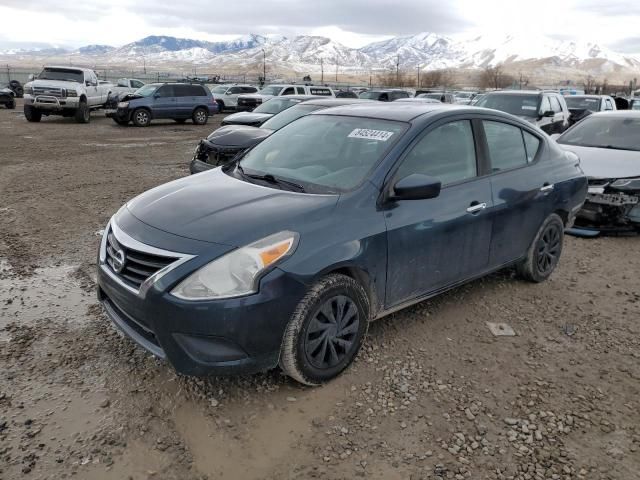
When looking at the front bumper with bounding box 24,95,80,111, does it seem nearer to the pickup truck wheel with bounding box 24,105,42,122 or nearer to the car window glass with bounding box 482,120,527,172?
the pickup truck wheel with bounding box 24,105,42,122

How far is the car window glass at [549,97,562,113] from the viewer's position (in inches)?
485

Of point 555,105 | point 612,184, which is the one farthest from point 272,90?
point 612,184

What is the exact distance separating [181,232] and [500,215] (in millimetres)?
2485

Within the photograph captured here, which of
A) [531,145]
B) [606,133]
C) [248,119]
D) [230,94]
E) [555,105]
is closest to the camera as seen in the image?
[531,145]

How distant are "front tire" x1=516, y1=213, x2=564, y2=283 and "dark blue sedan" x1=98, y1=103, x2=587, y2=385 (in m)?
0.14

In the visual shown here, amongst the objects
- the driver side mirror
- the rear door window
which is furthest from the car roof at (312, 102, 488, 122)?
the driver side mirror

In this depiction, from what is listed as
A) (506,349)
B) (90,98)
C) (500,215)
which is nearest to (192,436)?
(506,349)

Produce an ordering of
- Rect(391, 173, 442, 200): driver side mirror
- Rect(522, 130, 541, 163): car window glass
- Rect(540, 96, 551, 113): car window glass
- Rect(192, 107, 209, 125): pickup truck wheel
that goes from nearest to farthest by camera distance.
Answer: Rect(391, 173, 442, 200): driver side mirror, Rect(522, 130, 541, 163): car window glass, Rect(540, 96, 551, 113): car window glass, Rect(192, 107, 209, 125): pickup truck wheel

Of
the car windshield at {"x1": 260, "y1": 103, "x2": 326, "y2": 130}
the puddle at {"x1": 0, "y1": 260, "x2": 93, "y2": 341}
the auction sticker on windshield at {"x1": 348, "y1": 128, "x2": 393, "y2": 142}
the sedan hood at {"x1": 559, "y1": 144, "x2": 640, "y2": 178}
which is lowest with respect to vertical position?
the puddle at {"x1": 0, "y1": 260, "x2": 93, "y2": 341}

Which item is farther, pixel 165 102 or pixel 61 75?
pixel 165 102

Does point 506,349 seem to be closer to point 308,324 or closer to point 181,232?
point 308,324

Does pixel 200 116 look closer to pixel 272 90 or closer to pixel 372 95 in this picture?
pixel 272 90

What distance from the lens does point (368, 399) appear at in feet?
10.2

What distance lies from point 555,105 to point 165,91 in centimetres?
1452
